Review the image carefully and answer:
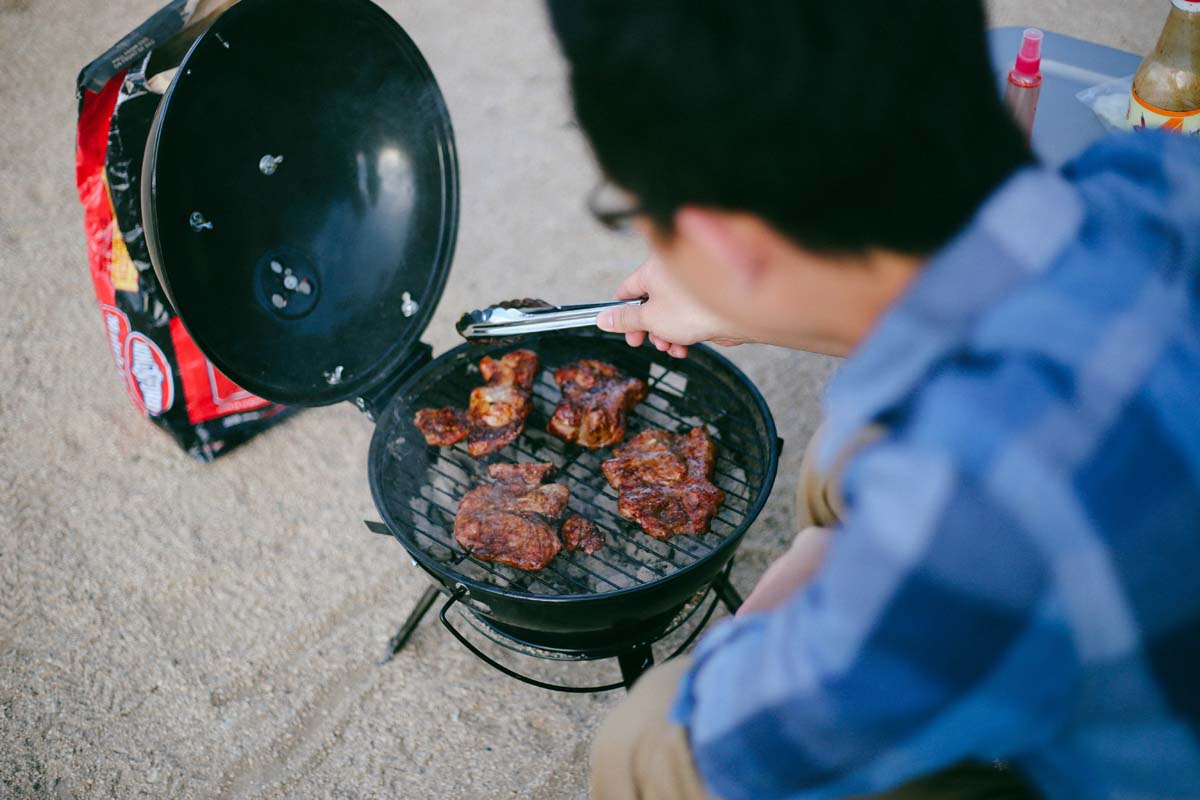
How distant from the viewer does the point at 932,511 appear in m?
0.90

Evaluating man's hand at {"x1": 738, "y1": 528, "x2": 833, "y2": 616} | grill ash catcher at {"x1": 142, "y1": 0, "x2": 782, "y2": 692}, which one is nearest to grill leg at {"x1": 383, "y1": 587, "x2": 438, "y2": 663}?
grill ash catcher at {"x1": 142, "y1": 0, "x2": 782, "y2": 692}

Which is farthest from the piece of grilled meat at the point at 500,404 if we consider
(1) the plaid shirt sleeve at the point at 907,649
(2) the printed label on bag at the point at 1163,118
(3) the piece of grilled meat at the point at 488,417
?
(2) the printed label on bag at the point at 1163,118

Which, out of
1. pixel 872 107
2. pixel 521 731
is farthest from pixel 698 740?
pixel 521 731

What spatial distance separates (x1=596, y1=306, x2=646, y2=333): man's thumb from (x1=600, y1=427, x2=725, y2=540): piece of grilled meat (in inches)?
12.7

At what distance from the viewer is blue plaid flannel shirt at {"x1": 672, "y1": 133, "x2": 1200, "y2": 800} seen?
0.89 m

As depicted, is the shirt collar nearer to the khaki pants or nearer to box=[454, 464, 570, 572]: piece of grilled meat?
the khaki pants

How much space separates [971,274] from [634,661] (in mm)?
1388

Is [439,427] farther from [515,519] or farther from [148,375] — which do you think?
[148,375]

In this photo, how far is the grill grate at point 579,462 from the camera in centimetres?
206

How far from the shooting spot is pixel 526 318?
7.01 feet

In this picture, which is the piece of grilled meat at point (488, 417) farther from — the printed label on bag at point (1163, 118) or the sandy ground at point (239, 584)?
the printed label on bag at point (1163, 118)

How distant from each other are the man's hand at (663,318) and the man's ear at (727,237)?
81 centimetres

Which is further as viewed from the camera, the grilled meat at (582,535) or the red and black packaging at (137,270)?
the red and black packaging at (137,270)

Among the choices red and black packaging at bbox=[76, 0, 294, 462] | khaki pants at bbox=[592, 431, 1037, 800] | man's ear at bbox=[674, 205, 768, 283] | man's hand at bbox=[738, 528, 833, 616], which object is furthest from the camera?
red and black packaging at bbox=[76, 0, 294, 462]
